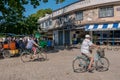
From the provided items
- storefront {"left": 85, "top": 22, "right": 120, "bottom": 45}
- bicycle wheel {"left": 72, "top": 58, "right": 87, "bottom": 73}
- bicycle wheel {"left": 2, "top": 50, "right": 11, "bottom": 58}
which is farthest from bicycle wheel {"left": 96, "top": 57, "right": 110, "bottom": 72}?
storefront {"left": 85, "top": 22, "right": 120, "bottom": 45}

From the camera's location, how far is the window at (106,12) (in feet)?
112

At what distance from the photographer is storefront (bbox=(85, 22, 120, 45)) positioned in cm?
3270

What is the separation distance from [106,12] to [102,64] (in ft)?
73.8

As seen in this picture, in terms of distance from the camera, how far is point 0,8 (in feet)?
87.2

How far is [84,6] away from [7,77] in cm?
2673

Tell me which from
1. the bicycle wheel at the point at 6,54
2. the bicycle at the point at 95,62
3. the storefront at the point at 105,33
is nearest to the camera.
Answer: the bicycle at the point at 95,62

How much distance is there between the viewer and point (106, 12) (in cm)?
3450

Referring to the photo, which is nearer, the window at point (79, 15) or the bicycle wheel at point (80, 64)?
the bicycle wheel at point (80, 64)

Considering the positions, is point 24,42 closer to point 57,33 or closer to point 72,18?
point 72,18

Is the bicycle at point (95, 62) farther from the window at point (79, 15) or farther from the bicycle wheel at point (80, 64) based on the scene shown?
the window at point (79, 15)

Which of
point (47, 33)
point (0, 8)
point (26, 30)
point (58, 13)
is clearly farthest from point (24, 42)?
point (47, 33)

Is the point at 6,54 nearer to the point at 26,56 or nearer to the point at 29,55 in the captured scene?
the point at 26,56

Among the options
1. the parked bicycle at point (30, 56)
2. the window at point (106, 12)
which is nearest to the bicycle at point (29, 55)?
the parked bicycle at point (30, 56)

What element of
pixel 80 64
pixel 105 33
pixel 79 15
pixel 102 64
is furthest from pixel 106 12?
pixel 80 64
